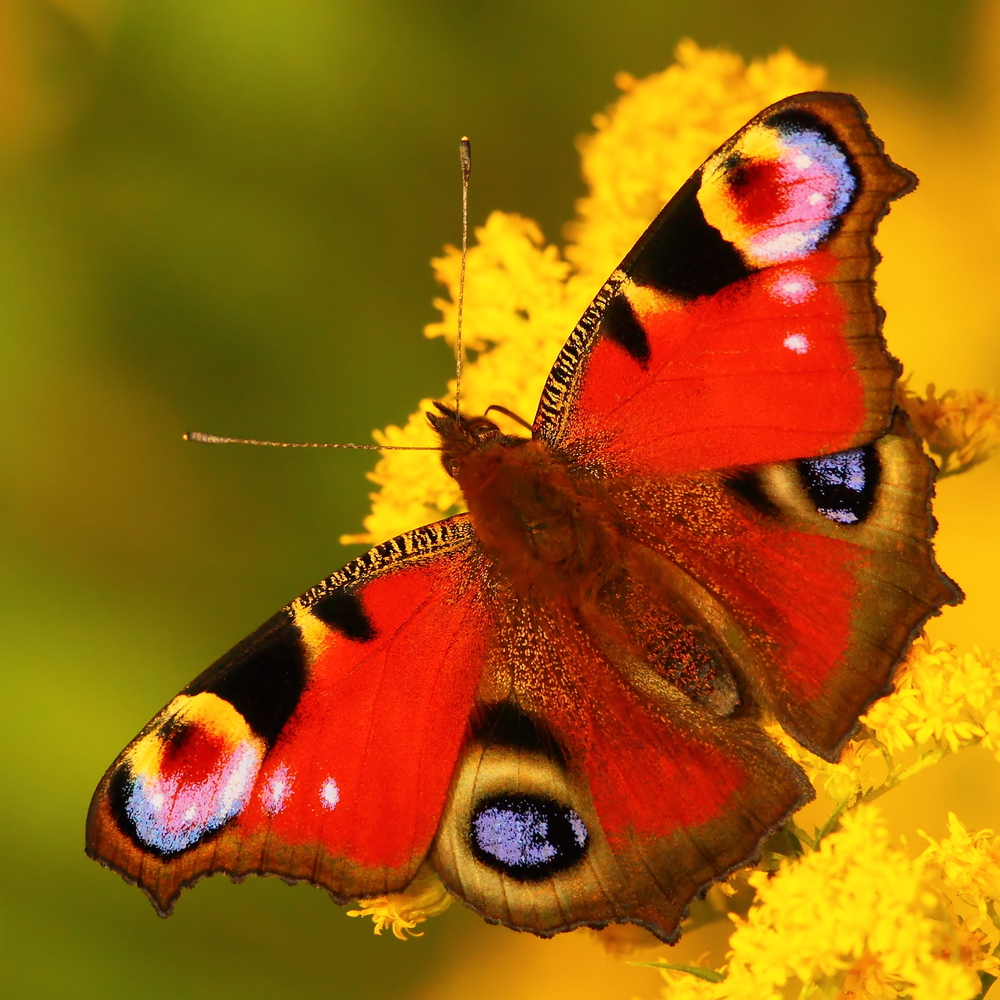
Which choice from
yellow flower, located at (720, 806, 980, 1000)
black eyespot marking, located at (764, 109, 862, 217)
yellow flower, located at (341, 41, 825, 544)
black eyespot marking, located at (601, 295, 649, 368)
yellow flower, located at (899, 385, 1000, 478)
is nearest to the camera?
yellow flower, located at (720, 806, 980, 1000)

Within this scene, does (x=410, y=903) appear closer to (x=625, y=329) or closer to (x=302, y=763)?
(x=302, y=763)

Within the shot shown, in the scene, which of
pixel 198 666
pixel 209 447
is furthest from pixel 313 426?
pixel 198 666

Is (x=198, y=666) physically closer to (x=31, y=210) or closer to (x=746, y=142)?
(x=31, y=210)

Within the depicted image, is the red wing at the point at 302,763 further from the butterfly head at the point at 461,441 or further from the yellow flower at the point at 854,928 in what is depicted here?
the yellow flower at the point at 854,928

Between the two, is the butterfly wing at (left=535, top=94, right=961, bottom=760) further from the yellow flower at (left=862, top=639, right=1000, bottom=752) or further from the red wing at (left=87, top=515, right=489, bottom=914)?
the red wing at (left=87, top=515, right=489, bottom=914)

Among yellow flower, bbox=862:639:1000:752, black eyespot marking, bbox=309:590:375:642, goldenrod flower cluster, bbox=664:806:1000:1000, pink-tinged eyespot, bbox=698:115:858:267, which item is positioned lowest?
goldenrod flower cluster, bbox=664:806:1000:1000

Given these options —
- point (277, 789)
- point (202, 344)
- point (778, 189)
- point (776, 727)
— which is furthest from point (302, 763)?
point (202, 344)

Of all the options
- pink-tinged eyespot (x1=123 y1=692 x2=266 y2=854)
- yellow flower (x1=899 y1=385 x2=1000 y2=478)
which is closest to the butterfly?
pink-tinged eyespot (x1=123 y1=692 x2=266 y2=854)
